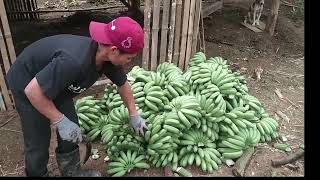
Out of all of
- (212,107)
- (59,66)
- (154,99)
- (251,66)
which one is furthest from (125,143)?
(251,66)

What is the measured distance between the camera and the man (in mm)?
2828

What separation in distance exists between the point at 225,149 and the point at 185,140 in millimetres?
502

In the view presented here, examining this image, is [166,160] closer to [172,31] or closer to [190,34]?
[172,31]

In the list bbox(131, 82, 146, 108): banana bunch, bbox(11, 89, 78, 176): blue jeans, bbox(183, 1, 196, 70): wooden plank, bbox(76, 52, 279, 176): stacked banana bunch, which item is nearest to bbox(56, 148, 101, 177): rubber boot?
bbox(11, 89, 78, 176): blue jeans

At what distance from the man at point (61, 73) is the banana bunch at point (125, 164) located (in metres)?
0.59

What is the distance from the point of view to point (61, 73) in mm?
2807

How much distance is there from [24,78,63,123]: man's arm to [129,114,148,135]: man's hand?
39.6 inches

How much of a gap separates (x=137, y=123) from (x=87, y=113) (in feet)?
3.16

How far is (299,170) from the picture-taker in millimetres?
4125

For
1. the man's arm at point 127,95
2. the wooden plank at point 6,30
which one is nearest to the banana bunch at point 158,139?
the man's arm at point 127,95

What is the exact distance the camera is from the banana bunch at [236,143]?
420 centimetres

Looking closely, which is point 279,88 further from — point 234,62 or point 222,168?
point 222,168

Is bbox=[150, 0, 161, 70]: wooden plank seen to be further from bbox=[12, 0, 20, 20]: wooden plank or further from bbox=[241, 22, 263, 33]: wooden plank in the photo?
bbox=[12, 0, 20, 20]: wooden plank

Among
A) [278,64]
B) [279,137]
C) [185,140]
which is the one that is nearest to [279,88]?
[278,64]
